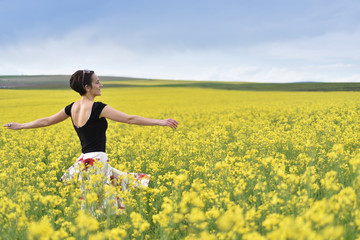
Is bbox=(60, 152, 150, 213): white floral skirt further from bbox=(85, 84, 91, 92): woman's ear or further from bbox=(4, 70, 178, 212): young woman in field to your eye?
bbox=(85, 84, 91, 92): woman's ear

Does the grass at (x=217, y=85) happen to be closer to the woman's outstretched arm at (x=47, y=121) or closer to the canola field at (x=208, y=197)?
the canola field at (x=208, y=197)

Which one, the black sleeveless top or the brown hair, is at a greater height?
the brown hair

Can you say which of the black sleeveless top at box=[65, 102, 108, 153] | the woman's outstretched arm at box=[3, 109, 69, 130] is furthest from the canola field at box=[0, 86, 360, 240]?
the woman's outstretched arm at box=[3, 109, 69, 130]

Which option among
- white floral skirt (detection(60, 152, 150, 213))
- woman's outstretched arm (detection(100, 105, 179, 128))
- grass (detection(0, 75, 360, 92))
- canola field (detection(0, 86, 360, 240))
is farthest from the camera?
grass (detection(0, 75, 360, 92))

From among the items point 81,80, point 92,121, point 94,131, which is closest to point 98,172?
point 94,131

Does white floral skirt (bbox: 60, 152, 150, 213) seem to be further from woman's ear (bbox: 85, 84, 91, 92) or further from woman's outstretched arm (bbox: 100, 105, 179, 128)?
woman's ear (bbox: 85, 84, 91, 92)

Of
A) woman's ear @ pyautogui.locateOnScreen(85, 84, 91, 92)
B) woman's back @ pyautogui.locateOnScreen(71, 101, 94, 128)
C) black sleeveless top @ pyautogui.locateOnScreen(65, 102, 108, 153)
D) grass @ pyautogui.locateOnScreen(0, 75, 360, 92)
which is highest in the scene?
grass @ pyautogui.locateOnScreen(0, 75, 360, 92)

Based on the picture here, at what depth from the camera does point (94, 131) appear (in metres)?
4.12

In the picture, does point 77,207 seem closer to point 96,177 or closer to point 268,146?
point 96,177

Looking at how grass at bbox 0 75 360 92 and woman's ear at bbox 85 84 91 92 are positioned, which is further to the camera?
grass at bbox 0 75 360 92

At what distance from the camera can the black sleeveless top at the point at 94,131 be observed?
13.3 ft

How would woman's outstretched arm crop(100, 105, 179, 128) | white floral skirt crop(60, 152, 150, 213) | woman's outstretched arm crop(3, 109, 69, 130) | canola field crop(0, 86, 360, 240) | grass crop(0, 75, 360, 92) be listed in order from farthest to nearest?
grass crop(0, 75, 360, 92) → woman's outstretched arm crop(3, 109, 69, 130) → woman's outstretched arm crop(100, 105, 179, 128) → white floral skirt crop(60, 152, 150, 213) → canola field crop(0, 86, 360, 240)

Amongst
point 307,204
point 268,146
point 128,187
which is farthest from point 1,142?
point 307,204

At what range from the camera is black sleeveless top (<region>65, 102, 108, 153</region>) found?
13.3 feet
